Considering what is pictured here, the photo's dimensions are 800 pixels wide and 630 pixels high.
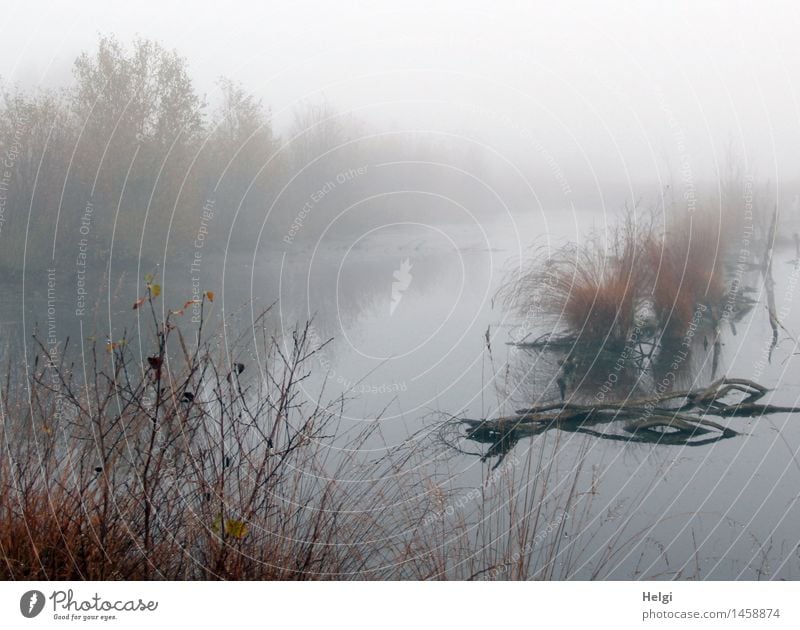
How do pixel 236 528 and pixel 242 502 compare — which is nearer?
pixel 236 528

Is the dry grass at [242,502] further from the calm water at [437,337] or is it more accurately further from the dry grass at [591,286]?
the dry grass at [591,286]

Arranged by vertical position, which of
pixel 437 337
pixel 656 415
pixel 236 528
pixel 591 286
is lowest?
pixel 236 528

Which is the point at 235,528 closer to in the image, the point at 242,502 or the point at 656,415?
Answer: the point at 242,502

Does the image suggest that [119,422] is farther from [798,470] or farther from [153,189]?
[798,470]

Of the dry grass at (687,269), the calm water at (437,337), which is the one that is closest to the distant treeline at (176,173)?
the calm water at (437,337)

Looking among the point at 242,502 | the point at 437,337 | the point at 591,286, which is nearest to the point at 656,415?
the point at 591,286

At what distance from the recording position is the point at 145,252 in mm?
2605

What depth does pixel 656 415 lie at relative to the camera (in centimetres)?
264

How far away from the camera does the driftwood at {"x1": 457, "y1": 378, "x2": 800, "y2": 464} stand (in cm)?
253

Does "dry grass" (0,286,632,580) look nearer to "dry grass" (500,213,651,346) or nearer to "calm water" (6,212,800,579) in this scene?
"calm water" (6,212,800,579)

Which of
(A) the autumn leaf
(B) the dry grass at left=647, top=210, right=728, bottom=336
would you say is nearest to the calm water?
(B) the dry grass at left=647, top=210, right=728, bottom=336

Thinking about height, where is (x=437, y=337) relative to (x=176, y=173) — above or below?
below
